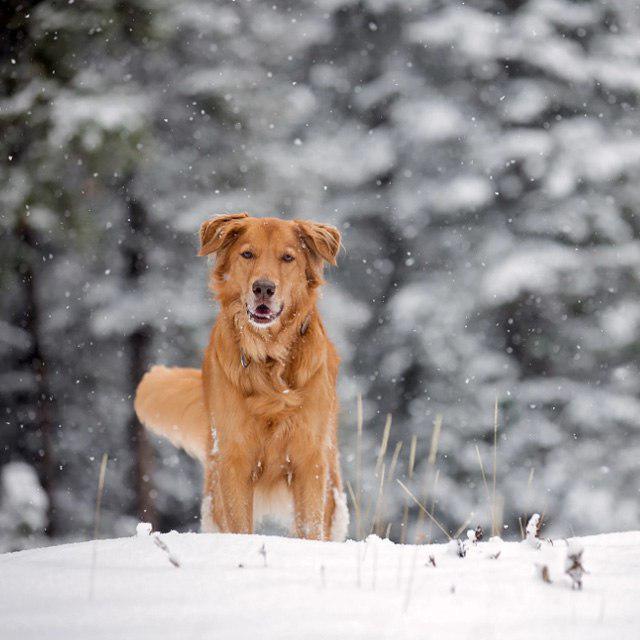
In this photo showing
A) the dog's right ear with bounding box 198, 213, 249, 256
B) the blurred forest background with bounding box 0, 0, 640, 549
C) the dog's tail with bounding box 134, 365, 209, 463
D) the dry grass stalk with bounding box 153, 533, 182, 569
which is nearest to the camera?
the dry grass stalk with bounding box 153, 533, 182, 569

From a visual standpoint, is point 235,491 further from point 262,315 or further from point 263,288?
point 263,288

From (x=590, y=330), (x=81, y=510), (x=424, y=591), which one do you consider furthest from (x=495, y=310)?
(x=424, y=591)

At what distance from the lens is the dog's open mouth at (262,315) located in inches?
160

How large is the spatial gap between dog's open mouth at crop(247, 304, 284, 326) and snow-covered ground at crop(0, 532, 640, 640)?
1.62 meters

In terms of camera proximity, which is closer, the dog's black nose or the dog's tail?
the dog's black nose

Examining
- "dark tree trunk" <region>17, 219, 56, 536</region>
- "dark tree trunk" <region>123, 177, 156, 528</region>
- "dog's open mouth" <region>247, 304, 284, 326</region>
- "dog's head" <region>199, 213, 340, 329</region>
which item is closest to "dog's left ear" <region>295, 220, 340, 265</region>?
"dog's head" <region>199, 213, 340, 329</region>

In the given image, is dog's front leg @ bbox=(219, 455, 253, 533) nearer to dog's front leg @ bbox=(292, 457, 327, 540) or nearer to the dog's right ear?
dog's front leg @ bbox=(292, 457, 327, 540)

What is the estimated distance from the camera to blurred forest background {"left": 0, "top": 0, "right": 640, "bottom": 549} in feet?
29.4

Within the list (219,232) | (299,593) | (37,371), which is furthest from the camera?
(37,371)

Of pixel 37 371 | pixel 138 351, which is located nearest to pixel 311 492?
pixel 138 351

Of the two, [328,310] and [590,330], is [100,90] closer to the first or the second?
[328,310]

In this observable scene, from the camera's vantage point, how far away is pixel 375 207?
9672 millimetres

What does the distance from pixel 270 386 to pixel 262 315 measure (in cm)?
37

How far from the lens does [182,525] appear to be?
34.9ft
